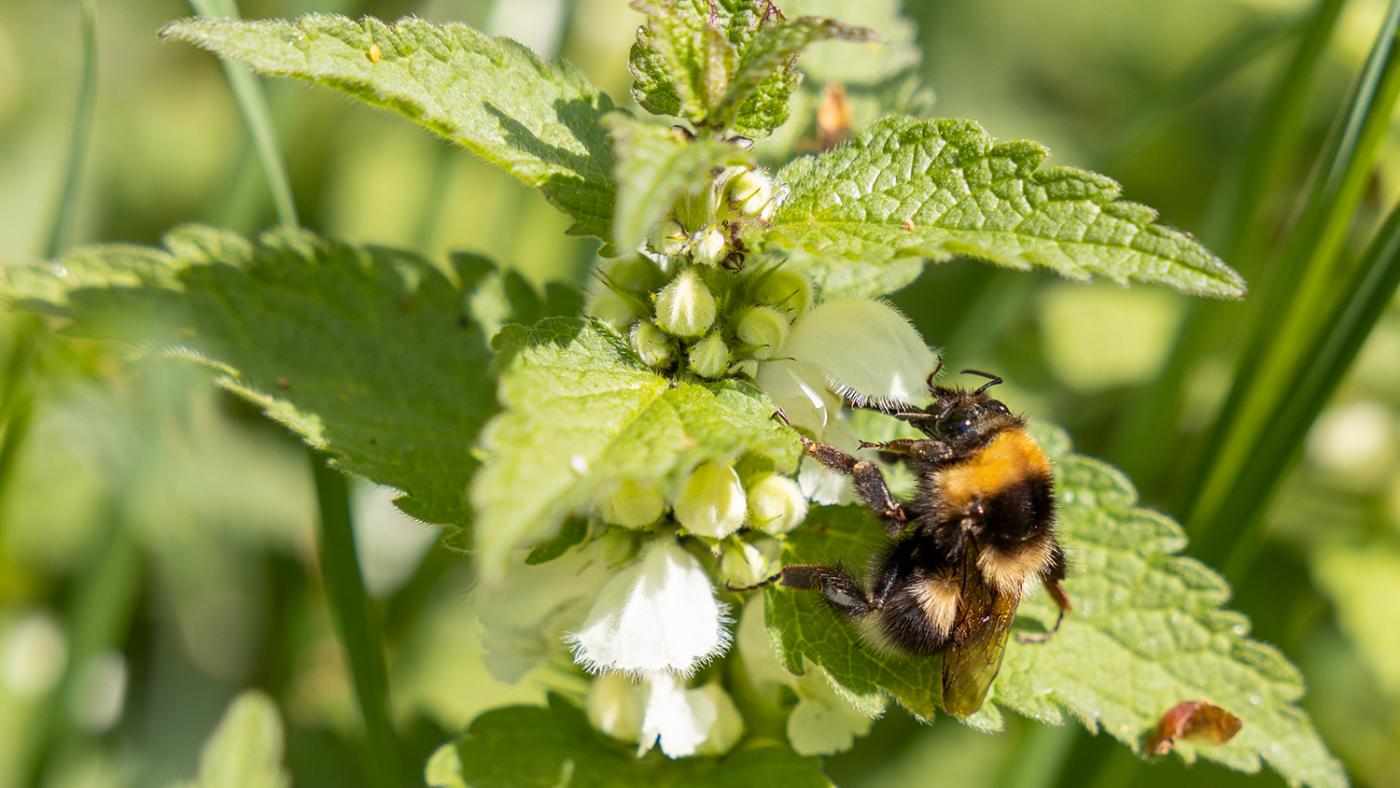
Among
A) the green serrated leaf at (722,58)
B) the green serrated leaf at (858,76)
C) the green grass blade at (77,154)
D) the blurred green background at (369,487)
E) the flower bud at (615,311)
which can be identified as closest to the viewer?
the green serrated leaf at (722,58)

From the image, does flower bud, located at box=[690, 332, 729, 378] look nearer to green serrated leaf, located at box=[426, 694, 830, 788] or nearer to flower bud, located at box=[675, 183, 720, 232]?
flower bud, located at box=[675, 183, 720, 232]

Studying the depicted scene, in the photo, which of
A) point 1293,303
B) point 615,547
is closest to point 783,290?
point 615,547

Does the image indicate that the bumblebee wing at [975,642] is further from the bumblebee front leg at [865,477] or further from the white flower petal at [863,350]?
the white flower petal at [863,350]

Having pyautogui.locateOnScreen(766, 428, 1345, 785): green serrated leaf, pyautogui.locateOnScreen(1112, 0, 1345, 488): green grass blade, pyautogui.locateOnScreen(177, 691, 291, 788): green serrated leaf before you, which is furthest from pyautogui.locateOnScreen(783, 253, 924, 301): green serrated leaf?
pyautogui.locateOnScreen(1112, 0, 1345, 488): green grass blade

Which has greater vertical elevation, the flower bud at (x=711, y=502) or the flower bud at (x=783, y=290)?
the flower bud at (x=783, y=290)

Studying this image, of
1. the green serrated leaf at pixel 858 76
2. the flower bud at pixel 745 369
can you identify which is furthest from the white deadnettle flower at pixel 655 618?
the green serrated leaf at pixel 858 76

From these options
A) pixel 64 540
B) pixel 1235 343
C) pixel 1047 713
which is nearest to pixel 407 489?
pixel 1047 713

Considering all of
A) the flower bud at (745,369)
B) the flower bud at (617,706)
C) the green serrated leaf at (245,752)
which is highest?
the flower bud at (745,369)
